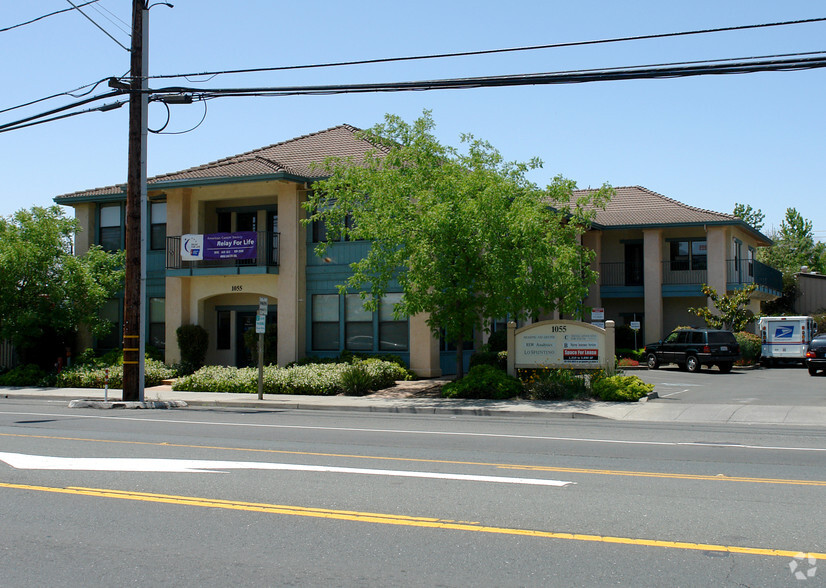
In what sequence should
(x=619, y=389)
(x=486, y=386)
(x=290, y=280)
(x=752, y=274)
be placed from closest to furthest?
(x=619, y=389), (x=486, y=386), (x=290, y=280), (x=752, y=274)

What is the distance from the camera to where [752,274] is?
40750 mm

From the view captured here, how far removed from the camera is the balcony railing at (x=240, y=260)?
85.6ft

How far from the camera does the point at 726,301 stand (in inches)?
1355

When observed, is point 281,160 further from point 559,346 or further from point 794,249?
point 794,249

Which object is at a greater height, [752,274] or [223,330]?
[752,274]

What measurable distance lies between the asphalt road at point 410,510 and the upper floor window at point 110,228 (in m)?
17.7

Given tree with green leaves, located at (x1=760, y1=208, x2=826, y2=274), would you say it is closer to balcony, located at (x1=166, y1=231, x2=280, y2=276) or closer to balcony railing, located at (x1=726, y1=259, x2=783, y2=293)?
balcony railing, located at (x1=726, y1=259, x2=783, y2=293)

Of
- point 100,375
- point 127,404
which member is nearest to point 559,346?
point 127,404

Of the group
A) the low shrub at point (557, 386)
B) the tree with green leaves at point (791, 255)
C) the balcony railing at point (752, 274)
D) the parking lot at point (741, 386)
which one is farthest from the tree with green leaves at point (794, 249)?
the low shrub at point (557, 386)

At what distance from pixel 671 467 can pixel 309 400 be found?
12.1 meters

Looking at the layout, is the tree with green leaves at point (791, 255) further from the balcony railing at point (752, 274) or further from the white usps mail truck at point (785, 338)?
the white usps mail truck at point (785, 338)

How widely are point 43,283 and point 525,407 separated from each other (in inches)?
664

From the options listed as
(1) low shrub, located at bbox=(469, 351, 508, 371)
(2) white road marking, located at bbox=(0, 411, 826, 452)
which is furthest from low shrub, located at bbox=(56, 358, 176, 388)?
(1) low shrub, located at bbox=(469, 351, 508, 371)

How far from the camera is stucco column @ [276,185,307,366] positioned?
84.7 feet
